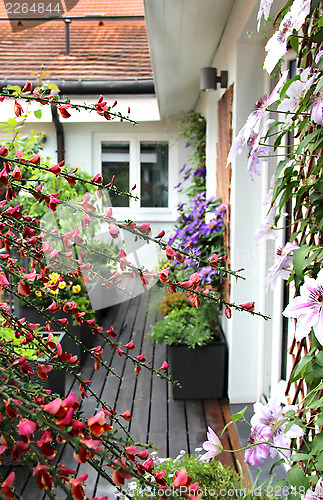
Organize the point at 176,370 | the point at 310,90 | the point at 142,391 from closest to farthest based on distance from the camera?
the point at 310,90
the point at 176,370
the point at 142,391

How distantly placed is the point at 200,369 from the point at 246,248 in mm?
892

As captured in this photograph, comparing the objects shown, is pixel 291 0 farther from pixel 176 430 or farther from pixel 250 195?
pixel 176 430

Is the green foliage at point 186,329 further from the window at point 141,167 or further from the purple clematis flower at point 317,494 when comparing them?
the window at point 141,167

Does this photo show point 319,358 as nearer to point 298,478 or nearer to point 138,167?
point 298,478

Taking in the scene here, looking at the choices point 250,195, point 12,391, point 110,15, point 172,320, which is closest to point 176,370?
point 172,320

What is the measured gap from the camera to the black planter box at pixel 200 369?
335 cm

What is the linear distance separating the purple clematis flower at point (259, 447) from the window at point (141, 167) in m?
6.76

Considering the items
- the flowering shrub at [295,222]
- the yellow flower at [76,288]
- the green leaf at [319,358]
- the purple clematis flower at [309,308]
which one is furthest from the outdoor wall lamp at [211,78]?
the purple clematis flower at [309,308]

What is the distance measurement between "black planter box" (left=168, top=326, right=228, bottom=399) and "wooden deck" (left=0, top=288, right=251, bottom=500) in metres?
0.07

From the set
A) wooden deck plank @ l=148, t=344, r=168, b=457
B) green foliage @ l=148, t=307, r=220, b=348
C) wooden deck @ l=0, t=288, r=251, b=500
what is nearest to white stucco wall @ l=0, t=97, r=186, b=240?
wooden deck @ l=0, t=288, r=251, b=500

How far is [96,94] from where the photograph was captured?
6738mm

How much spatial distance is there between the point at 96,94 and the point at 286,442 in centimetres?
624

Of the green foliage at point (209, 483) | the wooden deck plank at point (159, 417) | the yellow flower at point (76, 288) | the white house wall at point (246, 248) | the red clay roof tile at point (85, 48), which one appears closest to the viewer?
the green foliage at point (209, 483)

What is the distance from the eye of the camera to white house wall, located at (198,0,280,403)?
2.90 m
